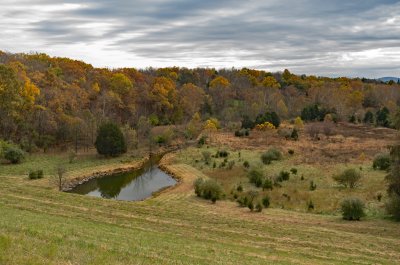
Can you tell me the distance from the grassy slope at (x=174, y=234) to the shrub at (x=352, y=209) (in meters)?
0.78

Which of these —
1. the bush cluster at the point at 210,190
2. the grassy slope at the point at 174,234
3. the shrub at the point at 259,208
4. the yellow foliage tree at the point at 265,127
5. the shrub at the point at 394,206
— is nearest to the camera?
the grassy slope at the point at 174,234

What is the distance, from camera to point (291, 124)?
314 feet

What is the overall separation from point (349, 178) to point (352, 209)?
1066 centimetres

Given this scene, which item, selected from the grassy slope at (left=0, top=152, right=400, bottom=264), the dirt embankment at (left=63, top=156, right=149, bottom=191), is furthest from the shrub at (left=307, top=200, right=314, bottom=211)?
the dirt embankment at (left=63, top=156, right=149, bottom=191)

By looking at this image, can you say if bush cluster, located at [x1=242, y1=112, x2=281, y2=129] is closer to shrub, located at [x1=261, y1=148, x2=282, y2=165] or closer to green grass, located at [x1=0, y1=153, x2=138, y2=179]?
shrub, located at [x1=261, y1=148, x2=282, y2=165]

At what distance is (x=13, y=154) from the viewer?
2068 inches

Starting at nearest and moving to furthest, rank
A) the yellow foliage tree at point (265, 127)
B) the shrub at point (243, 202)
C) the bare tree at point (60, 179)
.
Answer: the shrub at point (243, 202) < the bare tree at point (60, 179) < the yellow foliage tree at point (265, 127)

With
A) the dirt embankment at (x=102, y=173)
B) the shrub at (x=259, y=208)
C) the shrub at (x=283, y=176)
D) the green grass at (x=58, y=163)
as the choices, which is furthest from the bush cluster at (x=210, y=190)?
the green grass at (x=58, y=163)

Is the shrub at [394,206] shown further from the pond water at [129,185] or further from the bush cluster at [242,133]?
the bush cluster at [242,133]

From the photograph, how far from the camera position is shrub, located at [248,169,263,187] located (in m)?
42.8

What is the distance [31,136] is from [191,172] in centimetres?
2753

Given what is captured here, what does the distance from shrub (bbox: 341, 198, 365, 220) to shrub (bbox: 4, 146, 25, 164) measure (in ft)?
131

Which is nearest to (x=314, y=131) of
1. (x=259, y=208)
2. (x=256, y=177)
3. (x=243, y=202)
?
(x=256, y=177)

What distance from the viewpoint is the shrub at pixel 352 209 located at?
99.8ft
